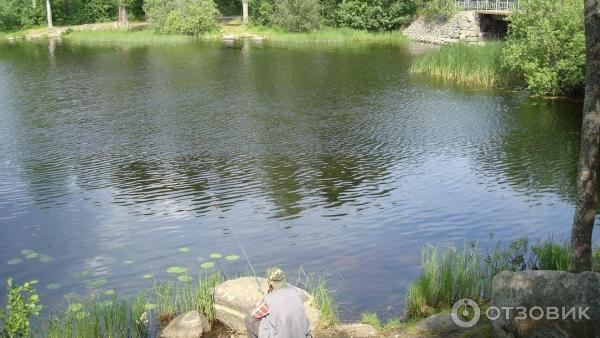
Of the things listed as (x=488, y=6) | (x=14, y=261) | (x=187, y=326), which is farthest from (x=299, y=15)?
(x=187, y=326)

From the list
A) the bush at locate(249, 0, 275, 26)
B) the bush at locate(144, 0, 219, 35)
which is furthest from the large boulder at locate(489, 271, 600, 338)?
the bush at locate(249, 0, 275, 26)

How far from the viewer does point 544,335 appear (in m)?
7.93

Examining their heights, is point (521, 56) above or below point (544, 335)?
above

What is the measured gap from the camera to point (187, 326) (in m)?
10.7

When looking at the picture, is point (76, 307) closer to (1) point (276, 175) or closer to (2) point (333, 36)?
(1) point (276, 175)

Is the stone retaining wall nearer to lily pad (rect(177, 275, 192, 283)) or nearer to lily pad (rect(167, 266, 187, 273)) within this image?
lily pad (rect(167, 266, 187, 273))

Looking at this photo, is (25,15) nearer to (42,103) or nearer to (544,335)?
(42,103)

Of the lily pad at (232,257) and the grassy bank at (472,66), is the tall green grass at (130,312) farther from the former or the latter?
the grassy bank at (472,66)

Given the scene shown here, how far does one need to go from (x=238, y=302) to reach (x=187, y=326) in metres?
0.94

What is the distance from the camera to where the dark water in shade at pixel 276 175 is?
48.5ft

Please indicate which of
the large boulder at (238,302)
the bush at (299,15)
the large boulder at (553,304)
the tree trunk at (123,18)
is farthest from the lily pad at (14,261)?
the tree trunk at (123,18)

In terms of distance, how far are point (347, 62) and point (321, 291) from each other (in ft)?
122

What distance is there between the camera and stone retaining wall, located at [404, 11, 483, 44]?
190ft

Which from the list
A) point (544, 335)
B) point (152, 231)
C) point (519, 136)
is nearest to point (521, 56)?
point (519, 136)
